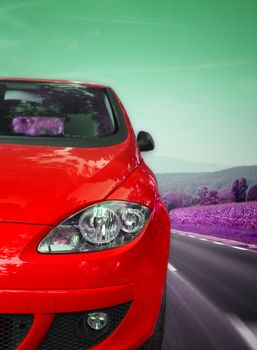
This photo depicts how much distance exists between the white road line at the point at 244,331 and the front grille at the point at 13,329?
203 centimetres

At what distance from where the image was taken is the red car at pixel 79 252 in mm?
1795

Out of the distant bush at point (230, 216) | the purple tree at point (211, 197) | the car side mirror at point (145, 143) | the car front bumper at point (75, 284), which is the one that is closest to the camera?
the car front bumper at point (75, 284)

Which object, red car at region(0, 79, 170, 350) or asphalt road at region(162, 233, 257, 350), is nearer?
red car at region(0, 79, 170, 350)

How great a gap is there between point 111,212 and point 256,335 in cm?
221

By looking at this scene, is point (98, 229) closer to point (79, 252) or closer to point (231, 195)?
point (79, 252)

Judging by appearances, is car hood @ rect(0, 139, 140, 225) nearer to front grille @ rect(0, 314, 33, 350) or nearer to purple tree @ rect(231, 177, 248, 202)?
front grille @ rect(0, 314, 33, 350)

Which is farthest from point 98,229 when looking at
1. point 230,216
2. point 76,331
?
point 230,216

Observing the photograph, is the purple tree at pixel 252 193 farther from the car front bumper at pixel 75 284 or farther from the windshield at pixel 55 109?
the car front bumper at pixel 75 284

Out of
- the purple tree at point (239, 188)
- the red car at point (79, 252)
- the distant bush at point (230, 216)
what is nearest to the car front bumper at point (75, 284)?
the red car at point (79, 252)

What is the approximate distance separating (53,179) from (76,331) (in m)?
0.66

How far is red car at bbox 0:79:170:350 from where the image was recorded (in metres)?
1.79

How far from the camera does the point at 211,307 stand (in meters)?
4.61

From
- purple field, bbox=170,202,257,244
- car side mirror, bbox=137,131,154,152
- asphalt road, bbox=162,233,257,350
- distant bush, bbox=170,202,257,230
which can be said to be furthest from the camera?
distant bush, bbox=170,202,257,230

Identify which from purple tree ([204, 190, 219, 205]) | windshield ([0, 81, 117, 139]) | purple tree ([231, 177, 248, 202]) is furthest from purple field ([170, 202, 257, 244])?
purple tree ([231, 177, 248, 202])
